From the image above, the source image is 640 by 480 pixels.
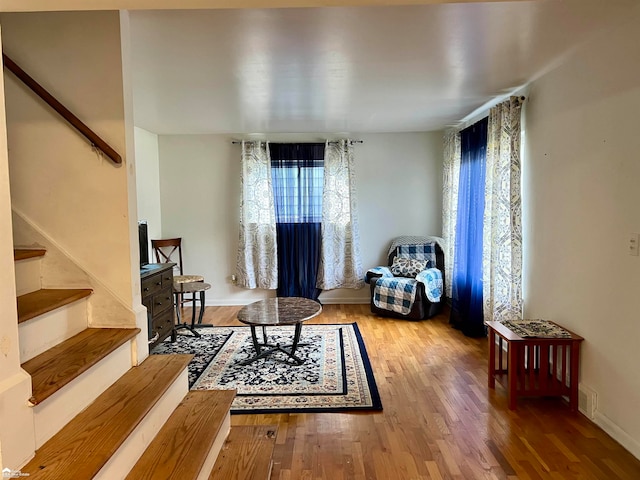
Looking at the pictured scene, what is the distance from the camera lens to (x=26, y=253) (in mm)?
1704

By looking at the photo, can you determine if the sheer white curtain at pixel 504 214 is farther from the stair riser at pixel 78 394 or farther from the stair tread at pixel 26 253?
the stair tread at pixel 26 253

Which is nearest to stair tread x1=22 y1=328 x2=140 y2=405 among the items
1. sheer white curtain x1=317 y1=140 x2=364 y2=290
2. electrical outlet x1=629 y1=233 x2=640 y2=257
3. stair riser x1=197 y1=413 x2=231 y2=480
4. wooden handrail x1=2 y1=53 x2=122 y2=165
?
stair riser x1=197 y1=413 x2=231 y2=480

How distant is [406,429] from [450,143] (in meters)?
3.63

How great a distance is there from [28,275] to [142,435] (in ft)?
2.94

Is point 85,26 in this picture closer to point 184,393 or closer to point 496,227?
point 184,393

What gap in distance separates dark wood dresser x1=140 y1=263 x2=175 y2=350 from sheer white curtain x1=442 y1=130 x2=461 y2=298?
324 centimetres

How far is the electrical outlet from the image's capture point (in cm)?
211

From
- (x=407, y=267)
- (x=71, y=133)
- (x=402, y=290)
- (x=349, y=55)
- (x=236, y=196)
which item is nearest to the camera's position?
(x=71, y=133)

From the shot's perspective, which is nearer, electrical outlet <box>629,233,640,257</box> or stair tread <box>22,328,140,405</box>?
stair tread <box>22,328,140,405</box>

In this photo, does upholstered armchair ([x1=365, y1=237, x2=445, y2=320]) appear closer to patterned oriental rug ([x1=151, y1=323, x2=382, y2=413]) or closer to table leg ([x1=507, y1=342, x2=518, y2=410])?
patterned oriental rug ([x1=151, y1=323, x2=382, y2=413])

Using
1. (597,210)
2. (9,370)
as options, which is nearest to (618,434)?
(597,210)

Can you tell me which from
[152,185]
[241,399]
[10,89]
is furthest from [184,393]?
[152,185]

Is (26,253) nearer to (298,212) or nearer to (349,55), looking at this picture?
(349,55)

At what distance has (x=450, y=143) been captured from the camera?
16.3ft
